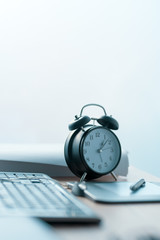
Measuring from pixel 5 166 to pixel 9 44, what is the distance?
0.99m

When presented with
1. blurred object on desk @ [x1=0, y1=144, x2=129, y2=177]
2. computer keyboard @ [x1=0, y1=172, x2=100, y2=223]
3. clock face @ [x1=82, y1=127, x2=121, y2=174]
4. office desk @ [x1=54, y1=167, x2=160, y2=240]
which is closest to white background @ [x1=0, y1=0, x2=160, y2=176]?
blurred object on desk @ [x1=0, y1=144, x2=129, y2=177]

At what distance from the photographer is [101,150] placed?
4.32 feet

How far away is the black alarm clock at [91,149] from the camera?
1.27 meters

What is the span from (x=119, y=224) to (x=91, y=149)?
0.55m

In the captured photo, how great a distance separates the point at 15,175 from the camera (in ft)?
4.04

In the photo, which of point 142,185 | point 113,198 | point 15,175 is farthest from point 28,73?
point 113,198

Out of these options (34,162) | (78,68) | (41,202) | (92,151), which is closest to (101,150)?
(92,151)

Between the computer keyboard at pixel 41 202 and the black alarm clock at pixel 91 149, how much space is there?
161mm

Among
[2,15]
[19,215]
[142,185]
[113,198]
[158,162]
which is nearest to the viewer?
[19,215]

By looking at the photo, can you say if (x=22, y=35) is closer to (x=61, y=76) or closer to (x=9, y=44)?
(x=9, y=44)

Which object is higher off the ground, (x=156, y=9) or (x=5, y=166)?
(x=156, y=9)

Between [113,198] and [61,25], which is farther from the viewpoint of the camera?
[61,25]

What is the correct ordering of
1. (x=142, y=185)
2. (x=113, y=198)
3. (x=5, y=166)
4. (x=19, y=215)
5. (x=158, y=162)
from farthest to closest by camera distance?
(x=158, y=162), (x=5, y=166), (x=142, y=185), (x=113, y=198), (x=19, y=215)

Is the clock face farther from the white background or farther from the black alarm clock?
the white background
